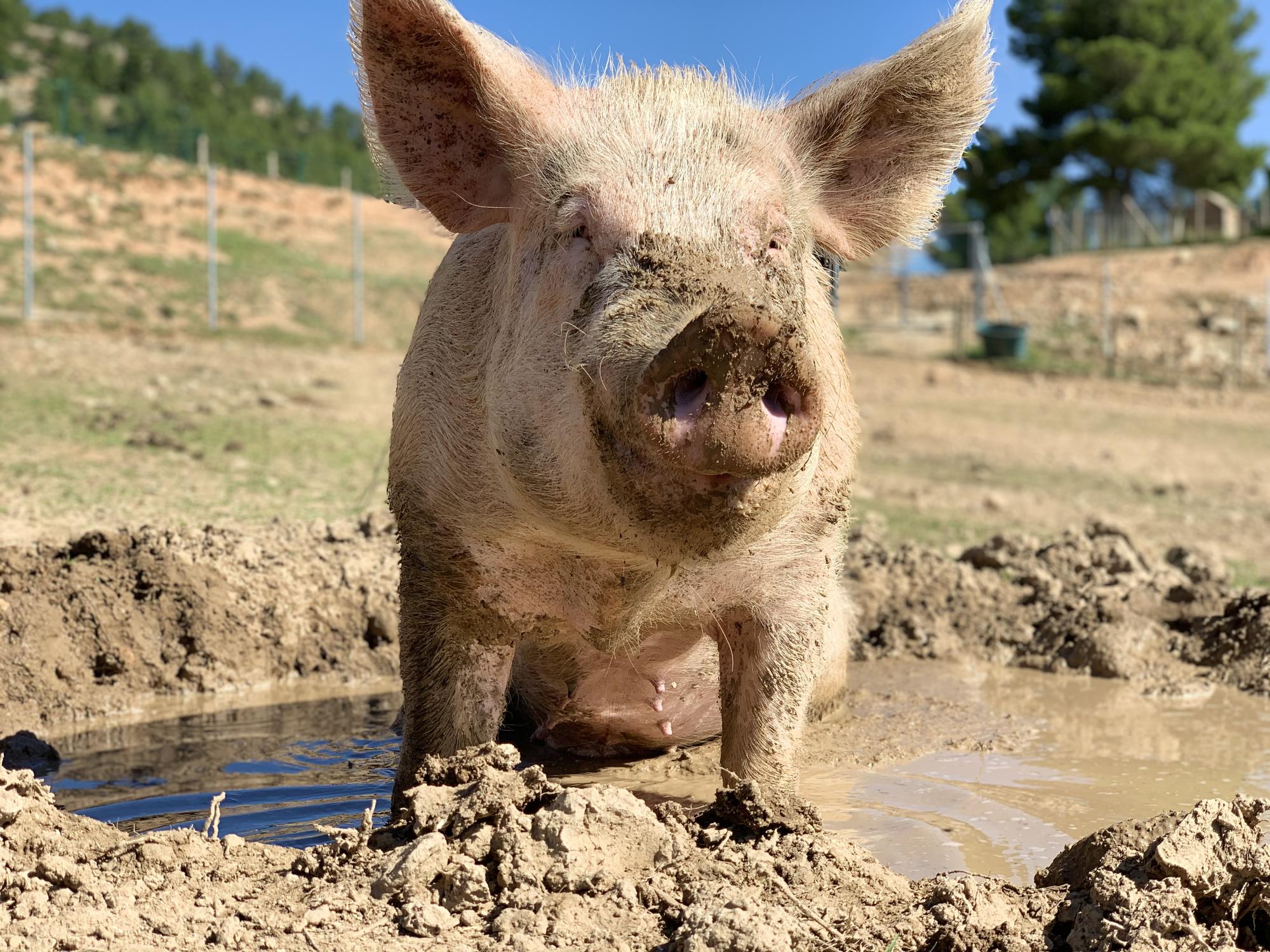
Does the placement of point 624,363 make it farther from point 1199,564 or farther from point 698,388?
point 1199,564

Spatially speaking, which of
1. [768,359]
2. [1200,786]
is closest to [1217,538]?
[1200,786]

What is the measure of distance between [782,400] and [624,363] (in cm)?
32

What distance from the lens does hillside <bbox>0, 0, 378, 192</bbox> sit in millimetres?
41812

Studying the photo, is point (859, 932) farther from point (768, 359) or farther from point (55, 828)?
point (55, 828)

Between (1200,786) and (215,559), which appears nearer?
(1200,786)

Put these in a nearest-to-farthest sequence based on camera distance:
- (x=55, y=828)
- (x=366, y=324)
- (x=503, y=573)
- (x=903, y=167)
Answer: (x=55, y=828) < (x=503, y=573) < (x=903, y=167) < (x=366, y=324)

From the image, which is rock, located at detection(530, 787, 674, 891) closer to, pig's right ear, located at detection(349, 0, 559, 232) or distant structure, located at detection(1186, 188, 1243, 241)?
pig's right ear, located at detection(349, 0, 559, 232)

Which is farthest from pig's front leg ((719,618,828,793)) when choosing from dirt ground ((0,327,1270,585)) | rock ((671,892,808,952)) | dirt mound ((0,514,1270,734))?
dirt ground ((0,327,1270,585))

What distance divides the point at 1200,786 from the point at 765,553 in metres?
1.81

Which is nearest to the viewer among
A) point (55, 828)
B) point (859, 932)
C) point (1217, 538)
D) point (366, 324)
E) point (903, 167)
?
point (859, 932)

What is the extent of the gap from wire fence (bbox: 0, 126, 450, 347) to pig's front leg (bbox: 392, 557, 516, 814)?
14740 mm

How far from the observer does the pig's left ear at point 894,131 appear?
3695 mm

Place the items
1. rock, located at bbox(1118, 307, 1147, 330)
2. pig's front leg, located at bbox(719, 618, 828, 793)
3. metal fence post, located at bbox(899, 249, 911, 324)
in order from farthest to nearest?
1. metal fence post, located at bbox(899, 249, 911, 324)
2. rock, located at bbox(1118, 307, 1147, 330)
3. pig's front leg, located at bbox(719, 618, 828, 793)

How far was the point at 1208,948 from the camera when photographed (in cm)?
269
